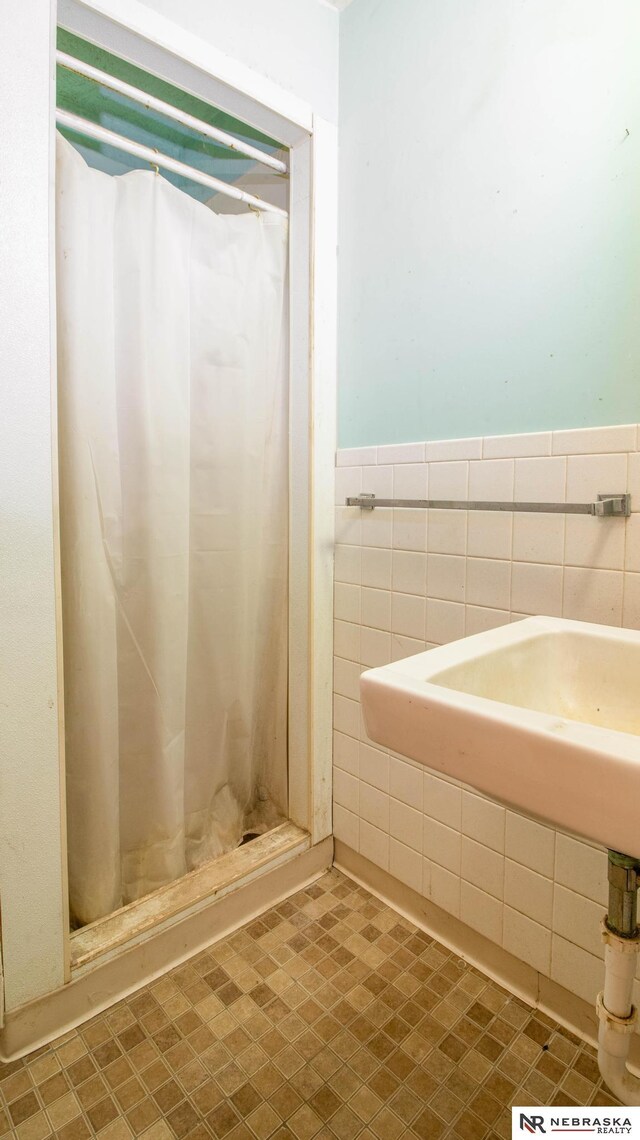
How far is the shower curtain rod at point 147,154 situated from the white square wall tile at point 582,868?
61.9 inches

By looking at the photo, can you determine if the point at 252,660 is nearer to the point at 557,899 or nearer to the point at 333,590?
the point at 333,590

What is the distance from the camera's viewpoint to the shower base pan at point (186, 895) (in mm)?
1173

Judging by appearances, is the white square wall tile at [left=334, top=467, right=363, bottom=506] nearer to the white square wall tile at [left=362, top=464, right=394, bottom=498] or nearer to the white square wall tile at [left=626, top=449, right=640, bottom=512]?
the white square wall tile at [left=362, top=464, right=394, bottom=498]

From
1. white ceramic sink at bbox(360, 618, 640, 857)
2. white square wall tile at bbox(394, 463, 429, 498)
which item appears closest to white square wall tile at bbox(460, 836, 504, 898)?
white ceramic sink at bbox(360, 618, 640, 857)

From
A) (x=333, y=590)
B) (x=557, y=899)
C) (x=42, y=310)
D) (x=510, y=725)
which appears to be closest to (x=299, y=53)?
(x=42, y=310)

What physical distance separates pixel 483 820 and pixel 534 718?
745mm

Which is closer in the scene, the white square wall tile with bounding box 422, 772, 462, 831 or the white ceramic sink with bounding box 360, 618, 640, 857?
the white ceramic sink with bounding box 360, 618, 640, 857

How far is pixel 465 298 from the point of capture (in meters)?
1.21

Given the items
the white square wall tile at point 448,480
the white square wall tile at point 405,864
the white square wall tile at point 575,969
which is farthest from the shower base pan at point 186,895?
the white square wall tile at point 448,480

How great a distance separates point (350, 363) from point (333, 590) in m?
0.61

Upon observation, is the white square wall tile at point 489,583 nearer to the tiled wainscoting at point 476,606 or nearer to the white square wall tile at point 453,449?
the tiled wainscoting at point 476,606

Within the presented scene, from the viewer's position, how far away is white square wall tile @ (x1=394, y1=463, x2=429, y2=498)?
1312 mm

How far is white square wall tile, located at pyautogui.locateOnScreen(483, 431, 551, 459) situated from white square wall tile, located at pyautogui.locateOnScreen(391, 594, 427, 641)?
1.22 feet

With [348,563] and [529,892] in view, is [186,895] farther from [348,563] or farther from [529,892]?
[348,563]
